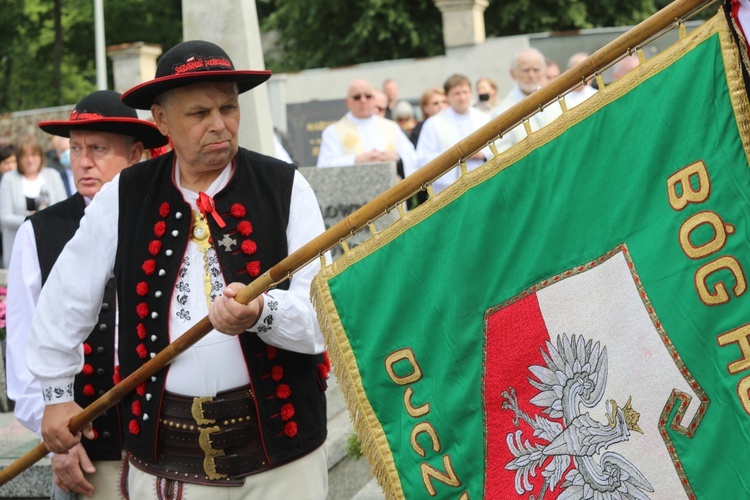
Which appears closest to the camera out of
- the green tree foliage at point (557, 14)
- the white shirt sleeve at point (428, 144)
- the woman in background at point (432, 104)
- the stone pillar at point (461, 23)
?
the white shirt sleeve at point (428, 144)

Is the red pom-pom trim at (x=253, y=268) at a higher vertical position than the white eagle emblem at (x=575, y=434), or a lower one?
higher

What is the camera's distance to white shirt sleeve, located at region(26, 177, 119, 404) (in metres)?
3.67

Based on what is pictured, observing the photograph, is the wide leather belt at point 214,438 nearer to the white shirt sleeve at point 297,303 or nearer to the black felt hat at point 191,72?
the white shirt sleeve at point 297,303

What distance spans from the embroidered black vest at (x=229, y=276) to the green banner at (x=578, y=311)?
290mm

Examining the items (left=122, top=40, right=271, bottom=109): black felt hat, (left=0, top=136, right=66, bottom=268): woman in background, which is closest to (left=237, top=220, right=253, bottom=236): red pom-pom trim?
(left=122, top=40, right=271, bottom=109): black felt hat

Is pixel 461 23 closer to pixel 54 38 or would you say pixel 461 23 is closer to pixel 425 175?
pixel 54 38

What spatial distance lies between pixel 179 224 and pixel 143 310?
0.28 meters

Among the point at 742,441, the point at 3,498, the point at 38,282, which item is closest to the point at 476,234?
the point at 742,441

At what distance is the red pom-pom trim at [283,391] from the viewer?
11.5 ft

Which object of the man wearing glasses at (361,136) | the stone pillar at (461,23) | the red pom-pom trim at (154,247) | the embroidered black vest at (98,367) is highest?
the stone pillar at (461,23)

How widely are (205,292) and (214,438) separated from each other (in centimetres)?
44

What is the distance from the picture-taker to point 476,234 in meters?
3.11

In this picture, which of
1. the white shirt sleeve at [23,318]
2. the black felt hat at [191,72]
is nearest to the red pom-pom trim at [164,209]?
the black felt hat at [191,72]

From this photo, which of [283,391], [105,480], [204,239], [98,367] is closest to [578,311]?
[283,391]
